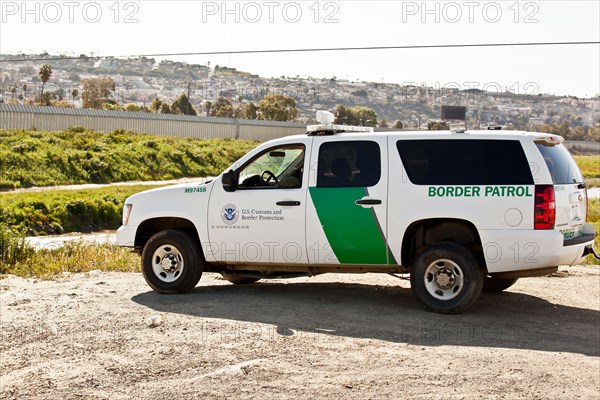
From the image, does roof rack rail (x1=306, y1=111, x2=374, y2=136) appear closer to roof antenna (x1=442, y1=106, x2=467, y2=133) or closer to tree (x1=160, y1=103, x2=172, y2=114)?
roof antenna (x1=442, y1=106, x2=467, y2=133)

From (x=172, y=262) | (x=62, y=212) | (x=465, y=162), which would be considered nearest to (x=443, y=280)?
(x=465, y=162)

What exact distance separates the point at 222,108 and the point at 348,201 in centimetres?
8263

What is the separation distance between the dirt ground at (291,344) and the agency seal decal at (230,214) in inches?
39.9

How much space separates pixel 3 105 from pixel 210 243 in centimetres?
4706

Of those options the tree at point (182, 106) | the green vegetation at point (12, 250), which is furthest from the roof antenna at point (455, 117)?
the tree at point (182, 106)

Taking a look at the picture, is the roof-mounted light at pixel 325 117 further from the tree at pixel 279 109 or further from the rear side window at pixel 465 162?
the tree at pixel 279 109

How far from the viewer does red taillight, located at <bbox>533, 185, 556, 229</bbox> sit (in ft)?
36.1

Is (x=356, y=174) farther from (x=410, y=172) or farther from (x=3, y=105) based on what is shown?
(x=3, y=105)

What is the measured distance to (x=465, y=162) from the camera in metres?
11.5

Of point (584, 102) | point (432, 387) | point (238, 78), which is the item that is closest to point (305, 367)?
point (432, 387)

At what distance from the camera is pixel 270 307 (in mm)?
11750

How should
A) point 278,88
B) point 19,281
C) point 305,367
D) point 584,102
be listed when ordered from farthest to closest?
point 278,88 < point 584,102 < point 19,281 < point 305,367

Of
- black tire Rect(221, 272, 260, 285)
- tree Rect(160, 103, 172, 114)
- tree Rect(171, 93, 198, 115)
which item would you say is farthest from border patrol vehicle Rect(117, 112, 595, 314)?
tree Rect(160, 103, 172, 114)

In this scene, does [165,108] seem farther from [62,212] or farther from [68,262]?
[68,262]
